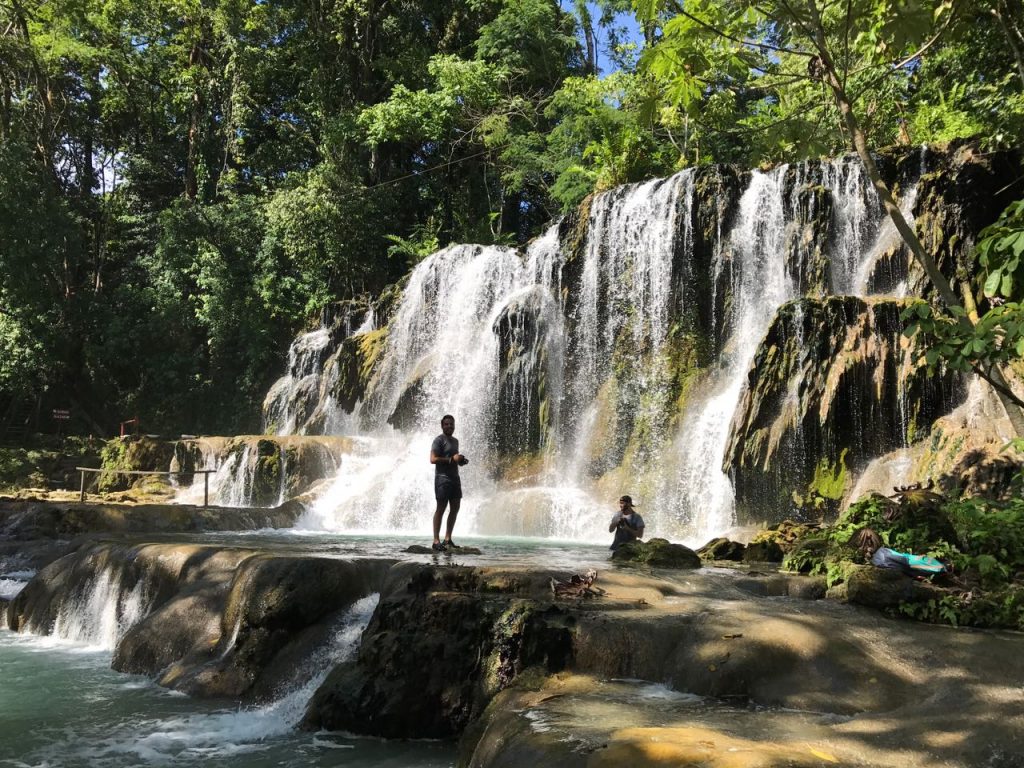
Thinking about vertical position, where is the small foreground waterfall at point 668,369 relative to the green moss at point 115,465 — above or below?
above

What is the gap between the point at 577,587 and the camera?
21.7ft

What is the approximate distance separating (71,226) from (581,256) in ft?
67.2

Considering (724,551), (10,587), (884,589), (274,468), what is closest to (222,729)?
(884,589)

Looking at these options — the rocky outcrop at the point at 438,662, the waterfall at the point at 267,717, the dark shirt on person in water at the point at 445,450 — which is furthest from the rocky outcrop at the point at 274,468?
the rocky outcrop at the point at 438,662

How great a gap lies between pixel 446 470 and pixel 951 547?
5.06m

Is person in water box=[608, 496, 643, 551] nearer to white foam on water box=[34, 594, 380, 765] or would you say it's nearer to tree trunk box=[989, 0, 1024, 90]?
white foam on water box=[34, 594, 380, 765]

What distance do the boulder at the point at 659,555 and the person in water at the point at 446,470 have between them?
6.65 ft

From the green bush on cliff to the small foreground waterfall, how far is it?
4.39m

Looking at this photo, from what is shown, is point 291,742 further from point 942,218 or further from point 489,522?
point 942,218

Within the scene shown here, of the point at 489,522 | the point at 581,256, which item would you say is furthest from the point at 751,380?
the point at 581,256

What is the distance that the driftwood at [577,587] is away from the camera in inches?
255

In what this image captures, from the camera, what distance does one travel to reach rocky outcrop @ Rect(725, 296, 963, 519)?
12578 mm

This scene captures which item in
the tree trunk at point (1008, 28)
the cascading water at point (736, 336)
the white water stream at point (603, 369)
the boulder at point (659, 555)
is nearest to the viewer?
the tree trunk at point (1008, 28)

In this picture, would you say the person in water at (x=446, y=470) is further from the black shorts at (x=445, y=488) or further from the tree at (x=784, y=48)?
the tree at (x=784, y=48)
